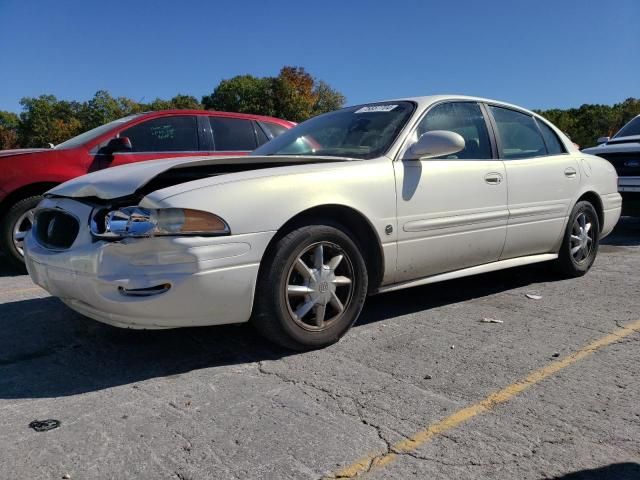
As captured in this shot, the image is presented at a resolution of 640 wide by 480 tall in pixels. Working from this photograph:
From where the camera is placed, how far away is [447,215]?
388cm

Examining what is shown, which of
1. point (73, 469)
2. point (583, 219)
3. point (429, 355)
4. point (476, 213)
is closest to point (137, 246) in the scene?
point (73, 469)

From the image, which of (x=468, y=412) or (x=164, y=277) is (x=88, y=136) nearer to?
(x=164, y=277)

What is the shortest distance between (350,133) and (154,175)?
1614 mm

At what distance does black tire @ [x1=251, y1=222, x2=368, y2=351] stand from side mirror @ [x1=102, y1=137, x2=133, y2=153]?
3397 mm

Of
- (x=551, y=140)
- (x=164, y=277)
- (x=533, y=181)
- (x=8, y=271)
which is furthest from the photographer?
(x=8, y=271)

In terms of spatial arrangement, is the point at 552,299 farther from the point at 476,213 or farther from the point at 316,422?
the point at 316,422

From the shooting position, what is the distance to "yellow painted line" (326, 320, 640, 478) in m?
2.13

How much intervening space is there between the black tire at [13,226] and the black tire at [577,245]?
196 inches

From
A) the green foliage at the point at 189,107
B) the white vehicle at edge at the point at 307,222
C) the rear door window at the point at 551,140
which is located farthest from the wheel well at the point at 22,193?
the green foliage at the point at 189,107

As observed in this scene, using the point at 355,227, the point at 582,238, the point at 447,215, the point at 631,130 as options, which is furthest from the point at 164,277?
the point at 631,130

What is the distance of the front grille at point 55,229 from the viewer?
10.4 feet

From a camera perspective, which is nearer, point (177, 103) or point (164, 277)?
point (164, 277)

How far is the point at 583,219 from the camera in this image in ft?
17.1

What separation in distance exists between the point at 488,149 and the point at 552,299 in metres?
1.30
